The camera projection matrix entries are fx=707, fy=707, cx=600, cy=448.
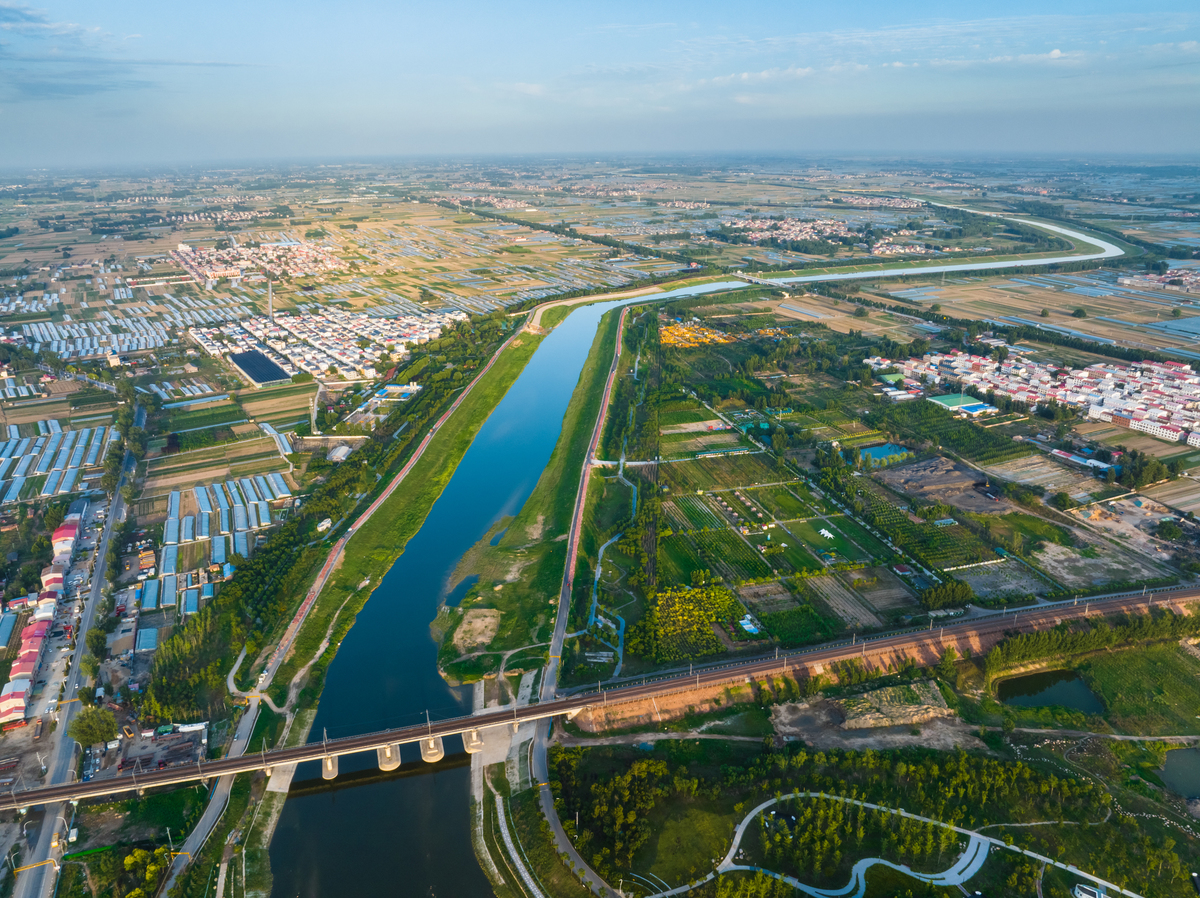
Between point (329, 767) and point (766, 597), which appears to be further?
point (766, 597)

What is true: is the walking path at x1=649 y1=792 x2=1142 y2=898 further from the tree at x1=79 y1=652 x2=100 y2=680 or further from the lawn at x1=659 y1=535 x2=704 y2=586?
the tree at x1=79 y1=652 x2=100 y2=680

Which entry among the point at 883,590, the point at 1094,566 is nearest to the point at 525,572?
the point at 883,590

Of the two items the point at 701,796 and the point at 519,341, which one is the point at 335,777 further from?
the point at 519,341

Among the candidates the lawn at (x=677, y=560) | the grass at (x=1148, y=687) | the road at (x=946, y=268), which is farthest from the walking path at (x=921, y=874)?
the road at (x=946, y=268)

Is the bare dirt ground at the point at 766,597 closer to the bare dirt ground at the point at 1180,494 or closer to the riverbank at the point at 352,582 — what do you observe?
the riverbank at the point at 352,582

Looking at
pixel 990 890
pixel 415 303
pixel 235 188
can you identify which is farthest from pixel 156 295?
pixel 235 188

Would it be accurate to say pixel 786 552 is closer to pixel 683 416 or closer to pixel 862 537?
pixel 862 537
